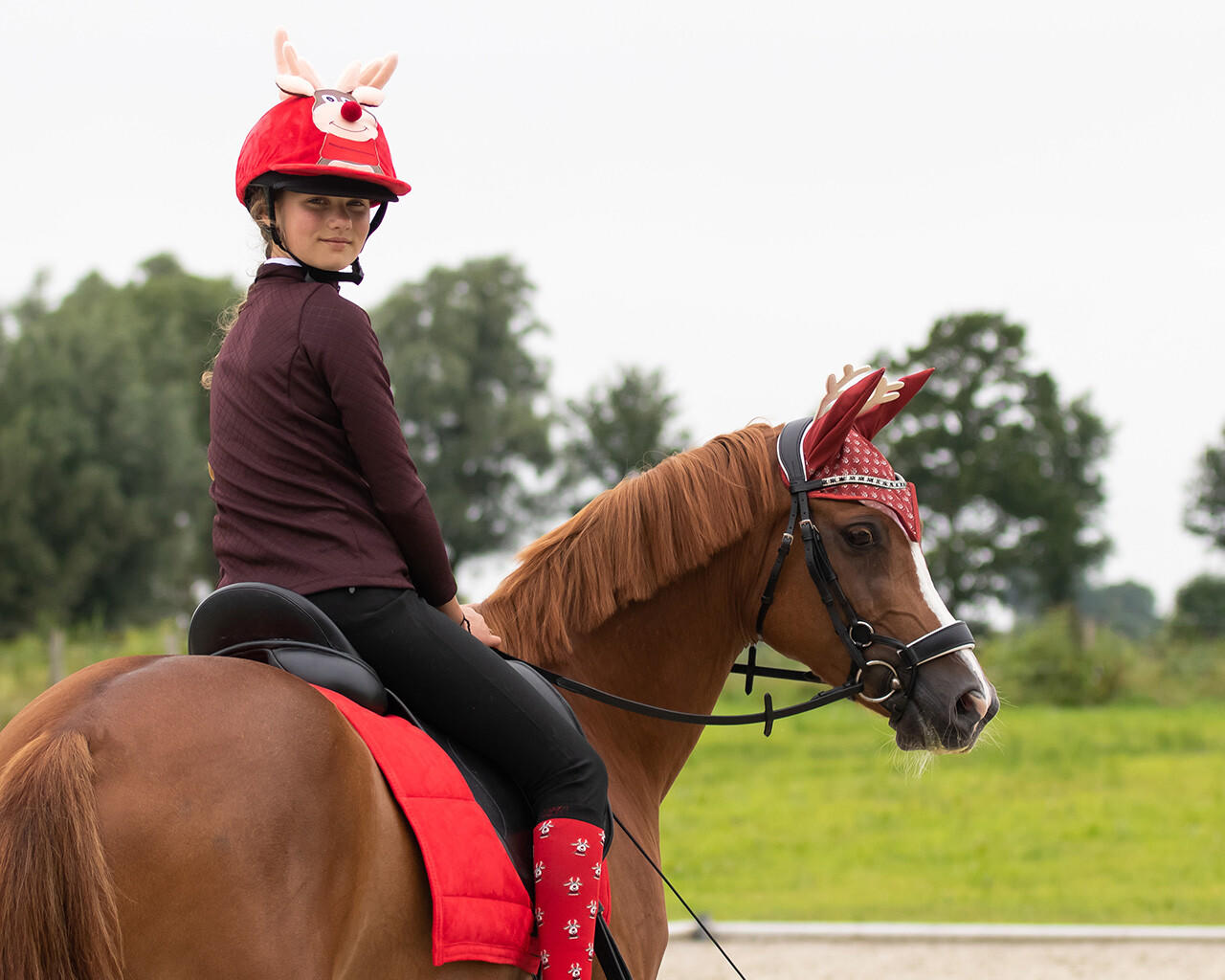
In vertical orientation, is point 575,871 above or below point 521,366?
below

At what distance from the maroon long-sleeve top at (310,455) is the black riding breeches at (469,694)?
0.21 ft

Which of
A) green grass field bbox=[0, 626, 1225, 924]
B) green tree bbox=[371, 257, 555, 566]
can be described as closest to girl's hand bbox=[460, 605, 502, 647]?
green grass field bbox=[0, 626, 1225, 924]

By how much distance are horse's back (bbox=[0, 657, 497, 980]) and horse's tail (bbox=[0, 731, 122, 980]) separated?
0.04 m

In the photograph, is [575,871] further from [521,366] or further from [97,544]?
[521,366]

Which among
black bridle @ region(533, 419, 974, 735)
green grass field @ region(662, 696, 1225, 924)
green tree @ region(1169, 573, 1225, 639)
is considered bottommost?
green tree @ region(1169, 573, 1225, 639)

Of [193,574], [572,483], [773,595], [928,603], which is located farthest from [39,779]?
[572,483]

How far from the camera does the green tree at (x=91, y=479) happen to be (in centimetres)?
3697

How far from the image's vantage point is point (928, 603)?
3275 millimetres

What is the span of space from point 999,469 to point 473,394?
2001 cm

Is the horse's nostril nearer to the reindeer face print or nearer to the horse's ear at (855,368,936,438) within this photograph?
the horse's ear at (855,368,936,438)

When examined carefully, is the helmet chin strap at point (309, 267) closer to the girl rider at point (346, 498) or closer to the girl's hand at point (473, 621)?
the girl rider at point (346, 498)

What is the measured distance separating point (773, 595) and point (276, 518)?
138 cm

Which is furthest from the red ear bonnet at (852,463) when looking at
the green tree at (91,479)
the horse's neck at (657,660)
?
the green tree at (91,479)

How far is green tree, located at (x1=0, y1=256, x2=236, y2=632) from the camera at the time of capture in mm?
36969
